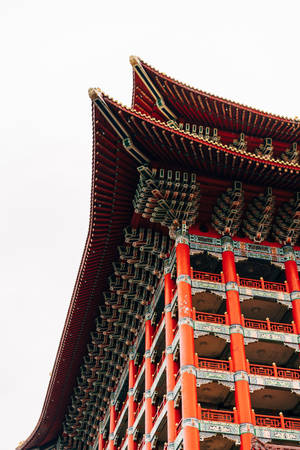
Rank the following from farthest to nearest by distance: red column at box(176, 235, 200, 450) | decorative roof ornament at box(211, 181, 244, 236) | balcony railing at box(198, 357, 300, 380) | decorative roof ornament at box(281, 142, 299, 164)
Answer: decorative roof ornament at box(281, 142, 299, 164) → decorative roof ornament at box(211, 181, 244, 236) → balcony railing at box(198, 357, 300, 380) → red column at box(176, 235, 200, 450)

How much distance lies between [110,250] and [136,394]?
7.31 metres

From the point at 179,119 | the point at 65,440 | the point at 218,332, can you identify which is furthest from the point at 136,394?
the point at 65,440

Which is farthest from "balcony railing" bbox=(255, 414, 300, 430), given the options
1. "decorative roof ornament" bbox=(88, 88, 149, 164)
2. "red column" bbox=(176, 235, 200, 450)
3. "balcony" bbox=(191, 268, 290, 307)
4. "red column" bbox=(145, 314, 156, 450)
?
"decorative roof ornament" bbox=(88, 88, 149, 164)

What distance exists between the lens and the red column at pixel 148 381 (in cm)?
3222

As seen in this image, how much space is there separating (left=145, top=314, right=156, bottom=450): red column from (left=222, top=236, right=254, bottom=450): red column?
553 cm

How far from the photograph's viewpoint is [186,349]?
1130 inches

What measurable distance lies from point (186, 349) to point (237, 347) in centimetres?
215

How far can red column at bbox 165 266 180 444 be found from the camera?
2848 cm

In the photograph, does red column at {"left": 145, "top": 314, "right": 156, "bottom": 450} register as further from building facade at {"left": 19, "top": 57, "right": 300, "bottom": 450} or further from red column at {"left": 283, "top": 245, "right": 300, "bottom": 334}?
red column at {"left": 283, "top": 245, "right": 300, "bottom": 334}

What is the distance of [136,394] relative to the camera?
36.9 meters

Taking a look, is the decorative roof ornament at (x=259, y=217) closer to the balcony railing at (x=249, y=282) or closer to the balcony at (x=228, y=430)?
the balcony railing at (x=249, y=282)

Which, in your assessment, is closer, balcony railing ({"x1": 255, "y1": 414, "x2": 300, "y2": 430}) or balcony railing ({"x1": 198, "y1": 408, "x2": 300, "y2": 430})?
balcony railing ({"x1": 198, "y1": 408, "x2": 300, "y2": 430})

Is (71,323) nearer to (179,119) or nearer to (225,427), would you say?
(179,119)

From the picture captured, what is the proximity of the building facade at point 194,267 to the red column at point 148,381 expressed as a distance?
8cm
